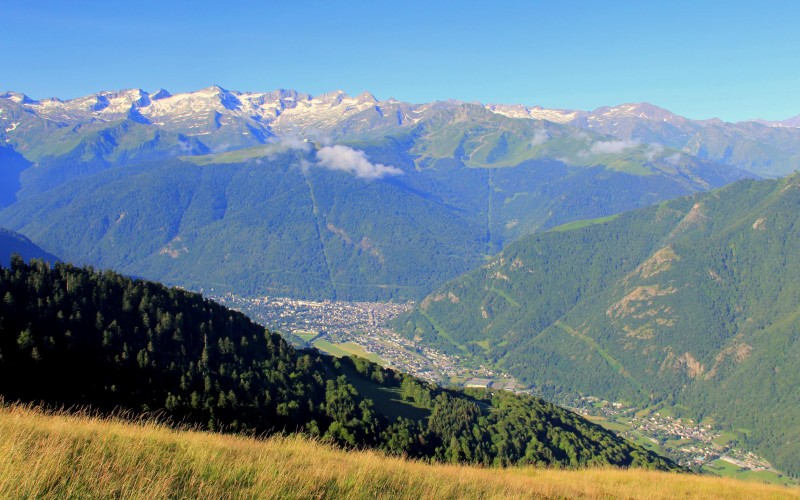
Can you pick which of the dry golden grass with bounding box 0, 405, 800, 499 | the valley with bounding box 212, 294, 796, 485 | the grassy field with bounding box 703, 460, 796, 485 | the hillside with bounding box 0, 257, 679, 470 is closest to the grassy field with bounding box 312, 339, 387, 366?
the valley with bounding box 212, 294, 796, 485

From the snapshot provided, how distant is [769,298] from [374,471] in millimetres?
207872

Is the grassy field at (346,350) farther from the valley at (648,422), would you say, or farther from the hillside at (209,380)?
the hillside at (209,380)

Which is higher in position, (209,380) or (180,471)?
(180,471)

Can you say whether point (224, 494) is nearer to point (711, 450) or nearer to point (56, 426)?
point (56, 426)

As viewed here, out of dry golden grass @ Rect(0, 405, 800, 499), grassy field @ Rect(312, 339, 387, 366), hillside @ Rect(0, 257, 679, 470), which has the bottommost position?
grassy field @ Rect(312, 339, 387, 366)

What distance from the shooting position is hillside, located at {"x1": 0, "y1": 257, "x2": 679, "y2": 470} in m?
32.0

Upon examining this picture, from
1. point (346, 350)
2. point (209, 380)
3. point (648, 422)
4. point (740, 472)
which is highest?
point (209, 380)

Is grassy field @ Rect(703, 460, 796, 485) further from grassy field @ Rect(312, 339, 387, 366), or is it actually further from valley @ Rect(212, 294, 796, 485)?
grassy field @ Rect(312, 339, 387, 366)

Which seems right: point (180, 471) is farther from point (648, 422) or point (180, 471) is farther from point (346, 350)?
point (346, 350)

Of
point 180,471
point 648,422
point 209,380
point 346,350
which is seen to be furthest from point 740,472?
point 180,471

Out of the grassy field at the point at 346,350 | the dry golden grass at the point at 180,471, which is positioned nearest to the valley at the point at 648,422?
the grassy field at the point at 346,350

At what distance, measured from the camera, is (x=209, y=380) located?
38.7 m

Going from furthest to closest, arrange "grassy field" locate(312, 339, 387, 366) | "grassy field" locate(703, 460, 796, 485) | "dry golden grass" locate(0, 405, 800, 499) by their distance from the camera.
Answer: "grassy field" locate(312, 339, 387, 366) → "grassy field" locate(703, 460, 796, 485) → "dry golden grass" locate(0, 405, 800, 499)

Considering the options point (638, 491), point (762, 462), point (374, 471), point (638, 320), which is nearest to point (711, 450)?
point (762, 462)
